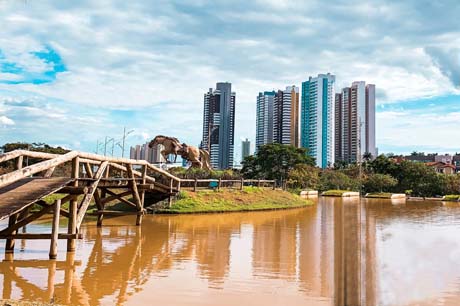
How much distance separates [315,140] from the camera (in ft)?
225

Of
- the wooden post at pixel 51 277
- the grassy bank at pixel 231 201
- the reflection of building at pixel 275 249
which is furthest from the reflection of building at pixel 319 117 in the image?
the wooden post at pixel 51 277

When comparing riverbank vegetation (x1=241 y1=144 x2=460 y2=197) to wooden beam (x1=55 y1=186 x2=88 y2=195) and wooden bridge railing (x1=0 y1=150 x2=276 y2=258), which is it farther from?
wooden beam (x1=55 y1=186 x2=88 y2=195)

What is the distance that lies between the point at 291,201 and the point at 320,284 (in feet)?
64.5

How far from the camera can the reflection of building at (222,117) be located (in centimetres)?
6688

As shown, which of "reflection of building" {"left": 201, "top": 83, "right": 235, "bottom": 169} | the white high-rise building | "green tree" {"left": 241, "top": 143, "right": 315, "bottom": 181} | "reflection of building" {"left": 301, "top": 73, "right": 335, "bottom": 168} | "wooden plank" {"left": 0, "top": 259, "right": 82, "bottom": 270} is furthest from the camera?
the white high-rise building

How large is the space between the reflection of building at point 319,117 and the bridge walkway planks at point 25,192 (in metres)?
59.6

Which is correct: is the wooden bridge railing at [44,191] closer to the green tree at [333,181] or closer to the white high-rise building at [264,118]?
the green tree at [333,181]

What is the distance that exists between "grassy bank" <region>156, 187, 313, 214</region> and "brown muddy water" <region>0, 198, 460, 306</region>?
576 cm

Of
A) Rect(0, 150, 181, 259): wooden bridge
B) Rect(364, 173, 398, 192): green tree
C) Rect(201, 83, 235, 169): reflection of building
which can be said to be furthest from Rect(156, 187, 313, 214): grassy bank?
Rect(201, 83, 235, 169): reflection of building

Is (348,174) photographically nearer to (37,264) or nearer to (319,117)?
(319,117)

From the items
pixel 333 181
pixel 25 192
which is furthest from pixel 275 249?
pixel 333 181

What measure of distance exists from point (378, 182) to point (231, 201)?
28.7 metres

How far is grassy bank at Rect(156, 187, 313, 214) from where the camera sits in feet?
66.9

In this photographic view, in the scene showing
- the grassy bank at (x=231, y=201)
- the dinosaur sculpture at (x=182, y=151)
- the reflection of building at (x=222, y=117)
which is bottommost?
the grassy bank at (x=231, y=201)
